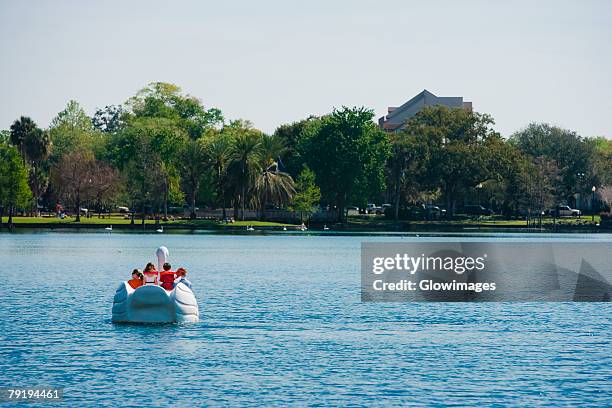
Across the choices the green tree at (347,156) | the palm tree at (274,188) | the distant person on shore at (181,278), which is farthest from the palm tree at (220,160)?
the distant person on shore at (181,278)

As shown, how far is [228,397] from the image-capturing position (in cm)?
3288

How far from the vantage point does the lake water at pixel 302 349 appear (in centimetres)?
3362

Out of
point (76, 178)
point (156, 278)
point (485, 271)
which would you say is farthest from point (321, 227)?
point (156, 278)

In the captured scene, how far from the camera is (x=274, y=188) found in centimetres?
17000

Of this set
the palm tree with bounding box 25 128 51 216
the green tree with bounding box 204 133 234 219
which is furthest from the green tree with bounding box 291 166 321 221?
the palm tree with bounding box 25 128 51 216

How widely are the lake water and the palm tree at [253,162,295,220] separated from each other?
9448 centimetres

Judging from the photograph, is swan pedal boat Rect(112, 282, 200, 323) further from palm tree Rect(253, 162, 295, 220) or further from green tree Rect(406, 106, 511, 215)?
green tree Rect(406, 106, 511, 215)

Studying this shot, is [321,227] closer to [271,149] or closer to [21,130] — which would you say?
[271,149]

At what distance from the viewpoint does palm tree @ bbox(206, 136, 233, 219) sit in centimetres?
16762

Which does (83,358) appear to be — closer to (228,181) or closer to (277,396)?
(277,396)

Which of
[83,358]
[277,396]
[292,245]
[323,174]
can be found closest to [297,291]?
[83,358]

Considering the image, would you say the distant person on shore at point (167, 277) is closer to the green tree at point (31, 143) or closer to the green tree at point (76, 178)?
the green tree at point (76, 178)

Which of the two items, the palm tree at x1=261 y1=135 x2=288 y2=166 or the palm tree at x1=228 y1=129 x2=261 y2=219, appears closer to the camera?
the palm tree at x1=228 y1=129 x2=261 y2=219

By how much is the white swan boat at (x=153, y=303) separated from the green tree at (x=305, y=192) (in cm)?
12424
